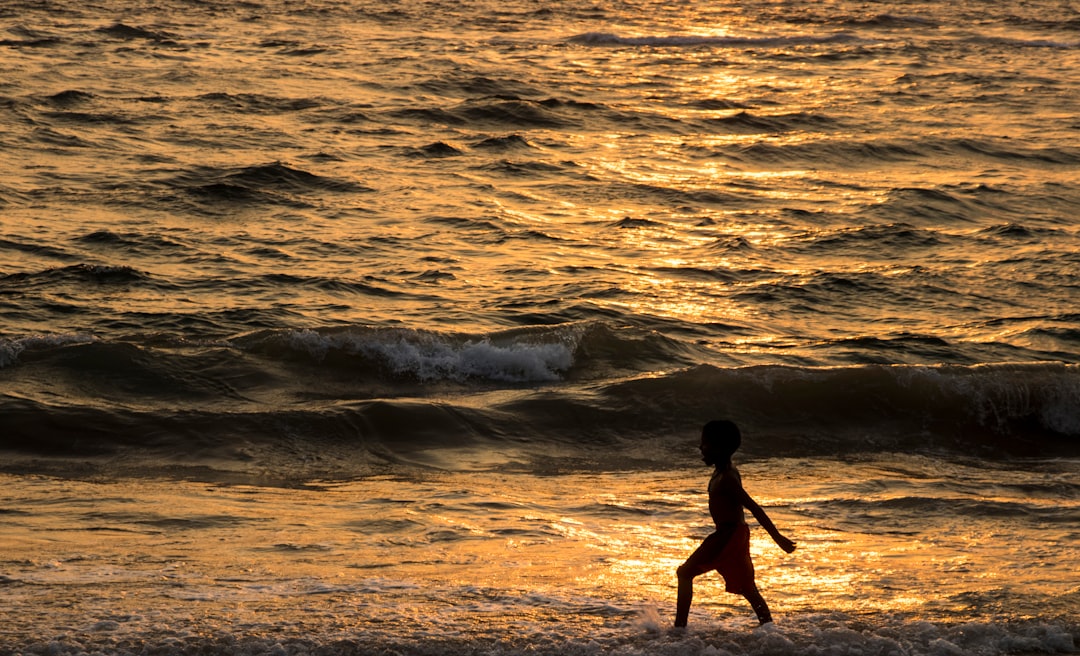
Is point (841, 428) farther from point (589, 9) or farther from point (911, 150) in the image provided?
point (589, 9)

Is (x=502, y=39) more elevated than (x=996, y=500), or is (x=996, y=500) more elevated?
(x=502, y=39)

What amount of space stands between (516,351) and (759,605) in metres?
6.04

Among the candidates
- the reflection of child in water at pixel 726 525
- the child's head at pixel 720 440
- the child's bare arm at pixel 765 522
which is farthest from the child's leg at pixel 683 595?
the child's head at pixel 720 440

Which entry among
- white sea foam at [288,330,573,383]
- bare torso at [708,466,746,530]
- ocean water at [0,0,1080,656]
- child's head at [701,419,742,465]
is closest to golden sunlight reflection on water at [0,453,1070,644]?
ocean water at [0,0,1080,656]

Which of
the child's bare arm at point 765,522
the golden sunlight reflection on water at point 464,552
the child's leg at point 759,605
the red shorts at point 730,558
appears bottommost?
the golden sunlight reflection on water at point 464,552

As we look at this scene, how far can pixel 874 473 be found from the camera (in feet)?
32.0

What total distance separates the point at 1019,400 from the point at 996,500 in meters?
2.91

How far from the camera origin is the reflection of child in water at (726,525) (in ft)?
18.8

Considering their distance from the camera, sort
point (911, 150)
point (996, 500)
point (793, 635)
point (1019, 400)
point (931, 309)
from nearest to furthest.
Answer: point (793, 635) → point (996, 500) → point (1019, 400) → point (931, 309) → point (911, 150)

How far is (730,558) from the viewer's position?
5.89m

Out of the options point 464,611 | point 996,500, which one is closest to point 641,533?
point 464,611

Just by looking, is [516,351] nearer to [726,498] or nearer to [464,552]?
[464,552]

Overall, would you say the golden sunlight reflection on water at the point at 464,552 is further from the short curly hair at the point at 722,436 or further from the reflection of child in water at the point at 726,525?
the short curly hair at the point at 722,436

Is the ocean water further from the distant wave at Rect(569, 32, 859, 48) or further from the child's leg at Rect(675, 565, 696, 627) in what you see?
the distant wave at Rect(569, 32, 859, 48)
